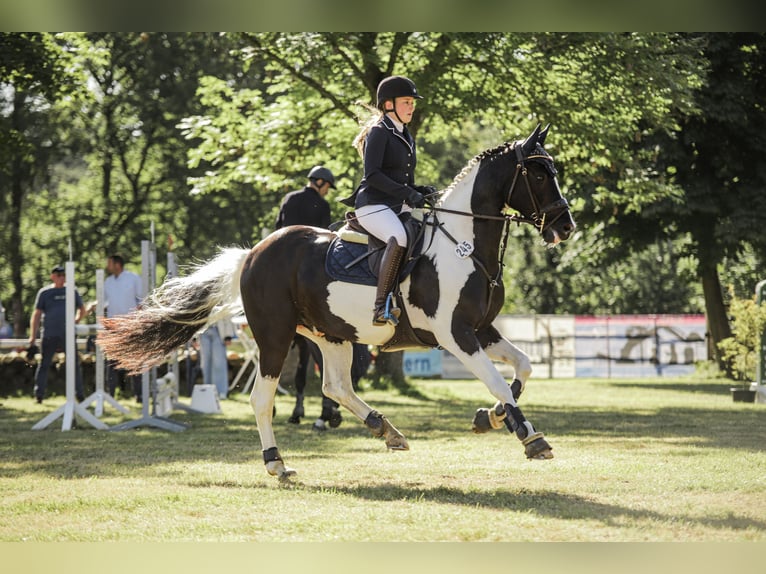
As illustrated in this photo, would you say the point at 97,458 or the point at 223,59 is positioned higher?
the point at 223,59

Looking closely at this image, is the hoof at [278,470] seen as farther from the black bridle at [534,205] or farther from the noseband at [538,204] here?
the noseband at [538,204]

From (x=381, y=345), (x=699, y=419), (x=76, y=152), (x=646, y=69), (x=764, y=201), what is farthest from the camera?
(x=76, y=152)

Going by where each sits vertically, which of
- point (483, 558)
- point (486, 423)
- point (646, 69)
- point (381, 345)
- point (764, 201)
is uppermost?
point (646, 69)

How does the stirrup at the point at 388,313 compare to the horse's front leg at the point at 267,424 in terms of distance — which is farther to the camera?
the horse's front leg at the point at 267,424

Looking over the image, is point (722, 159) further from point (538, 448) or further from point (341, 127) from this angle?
point (538, 448)

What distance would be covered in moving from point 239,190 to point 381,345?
2786 centimetres

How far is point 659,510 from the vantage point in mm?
6676

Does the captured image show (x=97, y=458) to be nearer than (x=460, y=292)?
No

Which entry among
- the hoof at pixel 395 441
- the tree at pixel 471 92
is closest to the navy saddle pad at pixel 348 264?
the hoof at pixel 395 441

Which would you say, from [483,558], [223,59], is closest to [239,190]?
[223,59]

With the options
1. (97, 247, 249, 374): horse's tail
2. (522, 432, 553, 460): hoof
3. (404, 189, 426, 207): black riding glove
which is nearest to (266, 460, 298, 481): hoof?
(97, 247, 249, 374): horse's tail

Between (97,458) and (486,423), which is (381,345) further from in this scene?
(97,458)

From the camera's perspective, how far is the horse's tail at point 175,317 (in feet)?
30.7

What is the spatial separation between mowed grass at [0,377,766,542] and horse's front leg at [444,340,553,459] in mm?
335
